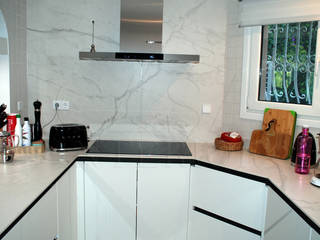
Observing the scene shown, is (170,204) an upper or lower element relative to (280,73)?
lower

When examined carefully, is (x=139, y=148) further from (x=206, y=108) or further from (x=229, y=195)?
(x=229, y=195)

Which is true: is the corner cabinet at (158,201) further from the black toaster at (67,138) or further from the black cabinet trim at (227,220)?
the black toaster at (67,138)

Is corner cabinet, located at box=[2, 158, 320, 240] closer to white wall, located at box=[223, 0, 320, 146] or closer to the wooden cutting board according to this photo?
the wooden cutting board

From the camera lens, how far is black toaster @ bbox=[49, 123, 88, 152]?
2.49 meters

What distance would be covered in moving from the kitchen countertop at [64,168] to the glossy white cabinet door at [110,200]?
14 centimetres

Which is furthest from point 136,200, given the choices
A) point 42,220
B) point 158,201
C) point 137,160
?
point 42,220

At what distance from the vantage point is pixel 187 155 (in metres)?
2.50

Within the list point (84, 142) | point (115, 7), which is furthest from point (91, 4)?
point (84, 142)

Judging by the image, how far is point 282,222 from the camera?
1715 millimetres

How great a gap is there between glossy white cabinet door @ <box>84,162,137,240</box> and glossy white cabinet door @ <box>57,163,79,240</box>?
0.12 meters

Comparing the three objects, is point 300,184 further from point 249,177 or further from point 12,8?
point 12,8

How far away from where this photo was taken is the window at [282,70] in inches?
94.2

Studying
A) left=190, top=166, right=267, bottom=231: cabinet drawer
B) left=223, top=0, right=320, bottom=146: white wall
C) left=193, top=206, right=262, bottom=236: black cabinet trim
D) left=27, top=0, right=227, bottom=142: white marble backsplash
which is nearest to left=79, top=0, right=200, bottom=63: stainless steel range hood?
left=27, top=0, right=227, bottom=142: white marble backsplash

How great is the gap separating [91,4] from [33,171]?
5.54 ft
